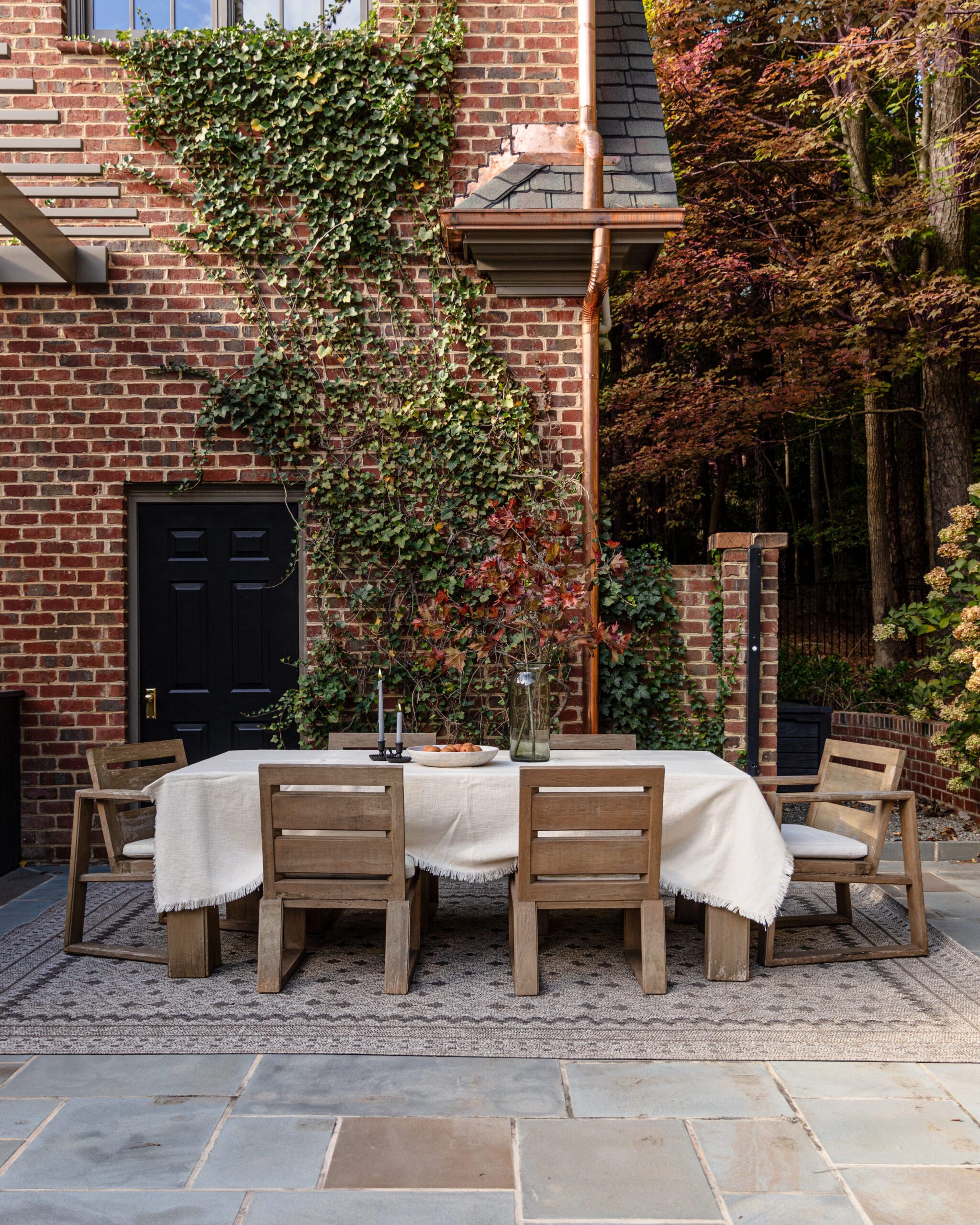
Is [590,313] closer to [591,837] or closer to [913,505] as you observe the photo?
[591,837]

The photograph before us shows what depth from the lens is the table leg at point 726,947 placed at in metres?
4.16

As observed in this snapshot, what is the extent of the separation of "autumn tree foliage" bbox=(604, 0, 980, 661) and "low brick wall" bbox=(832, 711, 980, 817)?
2.49 meters

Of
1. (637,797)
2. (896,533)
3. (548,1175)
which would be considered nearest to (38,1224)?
(548,1175)

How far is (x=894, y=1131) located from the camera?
9.49 feet

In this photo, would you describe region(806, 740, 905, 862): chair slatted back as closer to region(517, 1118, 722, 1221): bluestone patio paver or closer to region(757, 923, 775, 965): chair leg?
region(757, 923, 775, 965): chair leg

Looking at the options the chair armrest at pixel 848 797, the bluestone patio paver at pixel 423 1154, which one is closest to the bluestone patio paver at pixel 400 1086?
the bluestone patio paver at pixel 423 1154

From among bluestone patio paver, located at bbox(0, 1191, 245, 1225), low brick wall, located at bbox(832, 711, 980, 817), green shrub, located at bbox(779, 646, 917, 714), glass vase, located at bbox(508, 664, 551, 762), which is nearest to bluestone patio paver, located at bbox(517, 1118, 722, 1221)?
bluestone patio paver, located at bbox(0, 1191, 245, 1225)

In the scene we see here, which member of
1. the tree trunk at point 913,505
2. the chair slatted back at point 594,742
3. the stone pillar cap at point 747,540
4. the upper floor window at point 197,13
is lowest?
the chair slatted back at point 594,742

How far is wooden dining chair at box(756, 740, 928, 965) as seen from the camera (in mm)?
4379

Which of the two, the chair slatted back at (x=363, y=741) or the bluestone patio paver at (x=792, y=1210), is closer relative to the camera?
the bluestone patio paver at (x=792, y=1210)

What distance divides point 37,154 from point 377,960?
5114 millimetres

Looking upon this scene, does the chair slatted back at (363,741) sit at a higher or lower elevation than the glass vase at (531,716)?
lower

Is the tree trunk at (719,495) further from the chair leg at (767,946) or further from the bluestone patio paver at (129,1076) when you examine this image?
the bluestone patio paver at (129,1076)

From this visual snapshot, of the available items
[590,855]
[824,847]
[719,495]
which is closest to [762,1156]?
[590,855]
